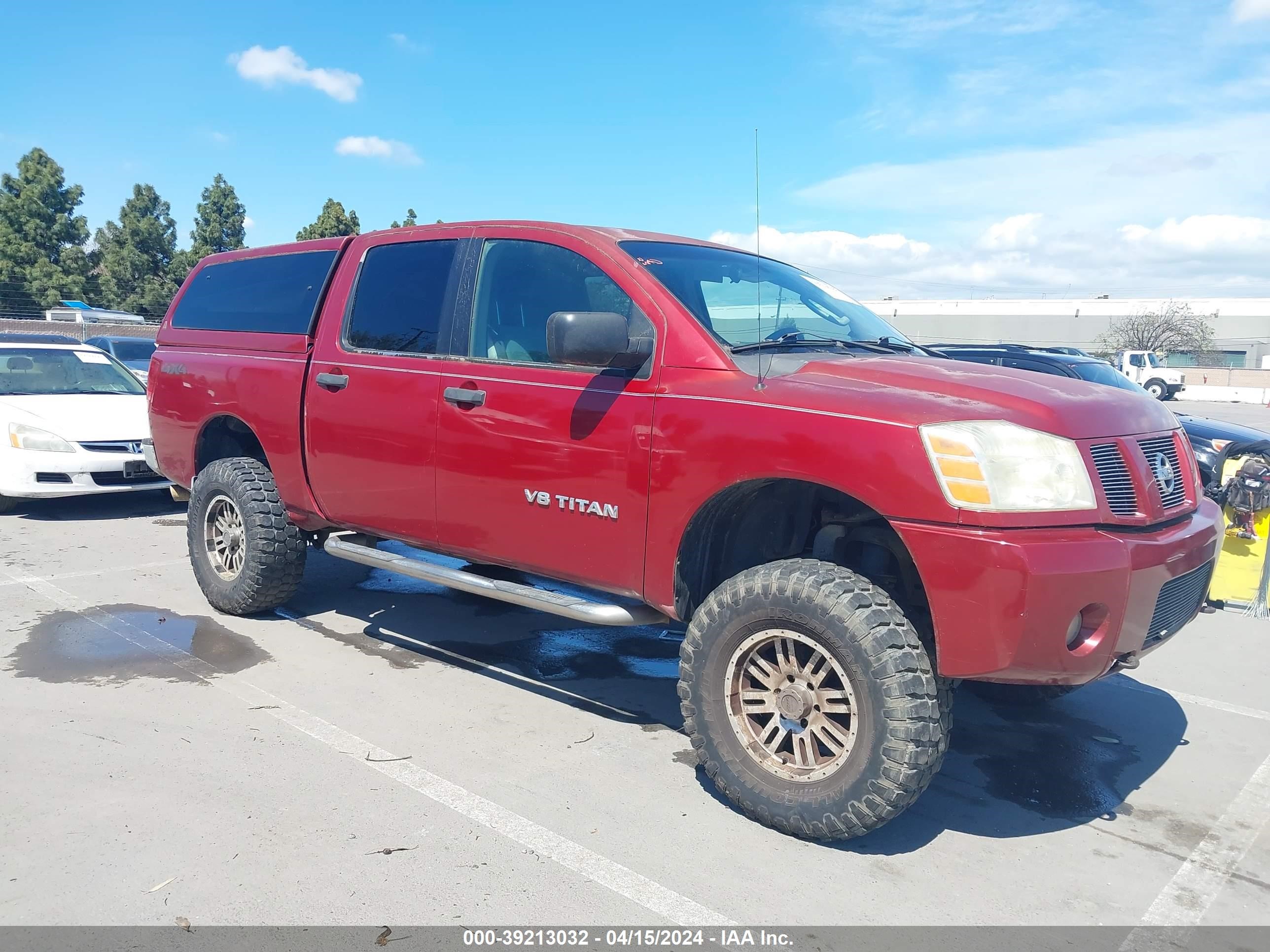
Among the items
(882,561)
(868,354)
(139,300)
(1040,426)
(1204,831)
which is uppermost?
(139,300)

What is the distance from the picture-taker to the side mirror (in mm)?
3412

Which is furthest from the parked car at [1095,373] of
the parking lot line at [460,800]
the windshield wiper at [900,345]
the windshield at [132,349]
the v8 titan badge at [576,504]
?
the windshield at [132,349]

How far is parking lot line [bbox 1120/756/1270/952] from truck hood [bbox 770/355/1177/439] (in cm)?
146

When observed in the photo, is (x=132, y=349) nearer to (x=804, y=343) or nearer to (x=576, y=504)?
(x=576, y=504)

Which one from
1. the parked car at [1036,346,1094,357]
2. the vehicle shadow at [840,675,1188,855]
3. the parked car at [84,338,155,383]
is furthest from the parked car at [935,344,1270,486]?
the parked car at [84,338,155,383]

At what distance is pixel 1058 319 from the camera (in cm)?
7319

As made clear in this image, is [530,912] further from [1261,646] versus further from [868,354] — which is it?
[1261,646]

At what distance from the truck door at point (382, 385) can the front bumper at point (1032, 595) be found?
237 centimetres

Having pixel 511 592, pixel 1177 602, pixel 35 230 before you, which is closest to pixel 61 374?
pixel 511 592

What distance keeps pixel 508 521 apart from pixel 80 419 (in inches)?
256

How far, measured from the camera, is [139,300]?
1500 inches

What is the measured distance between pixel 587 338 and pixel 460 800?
174 cm

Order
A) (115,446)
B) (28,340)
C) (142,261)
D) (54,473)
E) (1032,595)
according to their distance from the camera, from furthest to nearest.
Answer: (142,261)
(28,340)
(115,446)
(54,473)
(1032,595)
